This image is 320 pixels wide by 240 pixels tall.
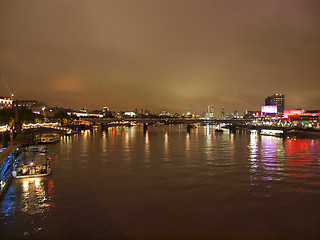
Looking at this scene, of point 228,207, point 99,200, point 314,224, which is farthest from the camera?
point 99,200

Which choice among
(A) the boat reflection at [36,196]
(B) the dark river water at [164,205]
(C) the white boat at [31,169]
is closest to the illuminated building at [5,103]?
(B) the dark river water at [164,205]

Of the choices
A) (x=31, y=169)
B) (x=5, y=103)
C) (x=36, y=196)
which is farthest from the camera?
(x=5, y=103)

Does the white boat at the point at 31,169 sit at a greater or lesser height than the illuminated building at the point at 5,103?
lesser

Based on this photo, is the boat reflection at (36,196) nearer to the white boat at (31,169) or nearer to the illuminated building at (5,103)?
the white boat at (31,169)

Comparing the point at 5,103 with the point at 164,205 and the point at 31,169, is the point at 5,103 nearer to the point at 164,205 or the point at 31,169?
the point at 31,169

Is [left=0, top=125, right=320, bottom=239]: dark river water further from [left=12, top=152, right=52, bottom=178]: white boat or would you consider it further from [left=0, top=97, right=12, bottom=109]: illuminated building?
[left=0, top=97, right=12, bottom=109]: illuminated building

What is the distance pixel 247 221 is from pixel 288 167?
17.5 meters

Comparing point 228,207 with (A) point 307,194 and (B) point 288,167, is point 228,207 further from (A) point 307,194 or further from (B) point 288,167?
→ (B) point 288,167

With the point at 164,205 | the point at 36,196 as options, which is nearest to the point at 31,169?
the point at 36,196

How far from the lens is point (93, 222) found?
13477 millimetres

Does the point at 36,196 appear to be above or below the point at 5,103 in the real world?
below

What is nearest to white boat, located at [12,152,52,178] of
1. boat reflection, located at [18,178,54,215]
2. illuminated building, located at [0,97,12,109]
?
boat reflection, located at [18,178,54,215]

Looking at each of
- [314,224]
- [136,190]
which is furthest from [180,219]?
[314,224]

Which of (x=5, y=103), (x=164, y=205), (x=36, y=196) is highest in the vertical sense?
(x=5, y=103)
